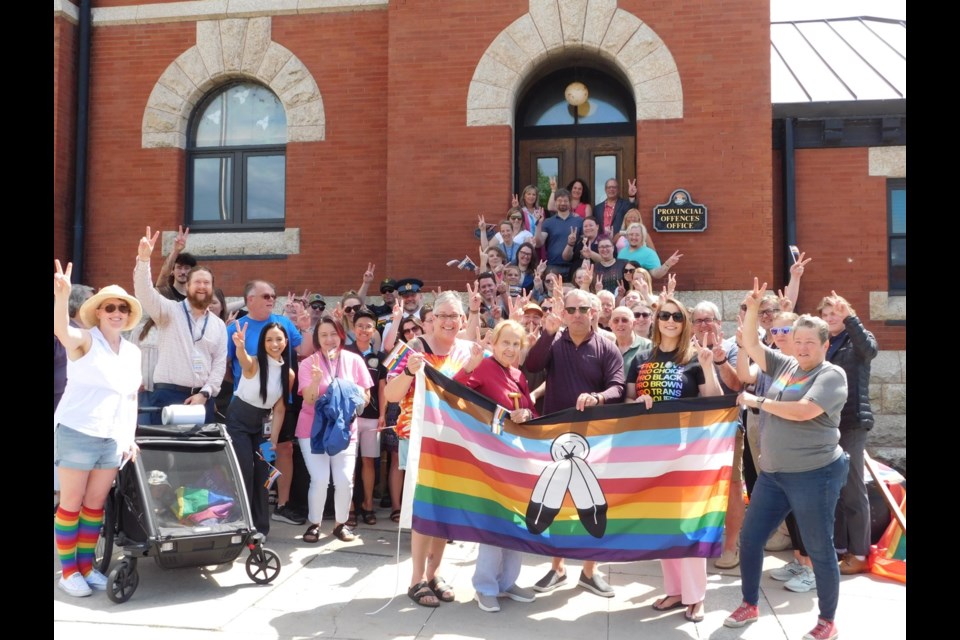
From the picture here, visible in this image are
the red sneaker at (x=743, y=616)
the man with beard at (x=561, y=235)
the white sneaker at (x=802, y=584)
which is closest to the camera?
the red sneaker at (x=743, y=616)

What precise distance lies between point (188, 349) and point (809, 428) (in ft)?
15.6

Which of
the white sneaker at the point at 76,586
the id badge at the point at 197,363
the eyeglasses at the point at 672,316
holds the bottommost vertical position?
the white sneaker at the point at 76,586

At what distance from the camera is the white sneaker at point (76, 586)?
5402mm

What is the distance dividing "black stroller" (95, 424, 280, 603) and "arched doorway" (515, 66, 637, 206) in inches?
258

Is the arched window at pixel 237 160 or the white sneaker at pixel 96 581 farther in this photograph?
the arched window at pixel 237 160

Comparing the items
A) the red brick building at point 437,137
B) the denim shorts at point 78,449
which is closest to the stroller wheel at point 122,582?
the denim shorts at point 78,449

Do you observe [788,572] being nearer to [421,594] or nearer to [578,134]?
[421,594]

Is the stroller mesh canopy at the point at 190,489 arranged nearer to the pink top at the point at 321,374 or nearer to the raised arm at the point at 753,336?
the pink top at the point at 321,374

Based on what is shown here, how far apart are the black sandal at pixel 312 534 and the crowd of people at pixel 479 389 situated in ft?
0.04

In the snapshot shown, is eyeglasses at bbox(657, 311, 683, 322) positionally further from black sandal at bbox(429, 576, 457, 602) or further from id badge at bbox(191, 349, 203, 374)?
id badge at bbox(191, 349, 203, 374)

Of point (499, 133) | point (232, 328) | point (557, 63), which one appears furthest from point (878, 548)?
point (557, 63)

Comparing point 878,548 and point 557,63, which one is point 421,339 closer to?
point 878,548

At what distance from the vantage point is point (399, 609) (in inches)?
210

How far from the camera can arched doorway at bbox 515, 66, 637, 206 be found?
36.7ft
